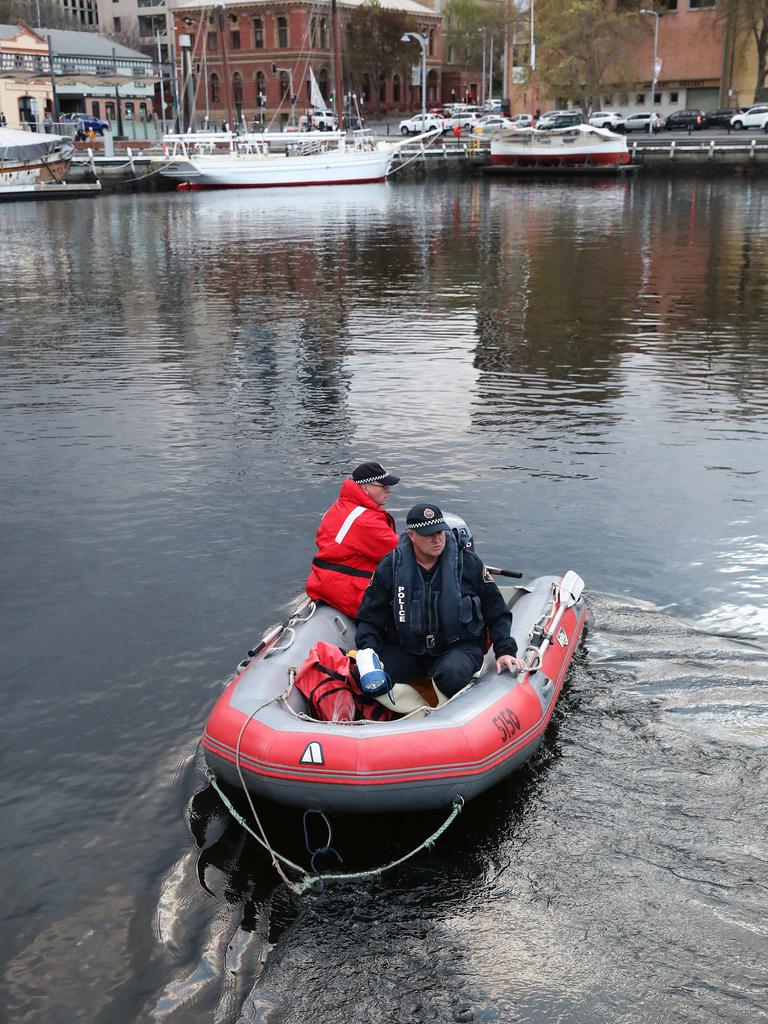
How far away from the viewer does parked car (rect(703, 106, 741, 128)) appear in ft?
234

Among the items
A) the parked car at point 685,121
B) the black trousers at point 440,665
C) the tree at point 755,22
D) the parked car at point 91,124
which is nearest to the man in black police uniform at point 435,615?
the black trousers at point 440,665

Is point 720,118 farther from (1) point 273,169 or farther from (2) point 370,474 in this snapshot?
(2) point 370,474

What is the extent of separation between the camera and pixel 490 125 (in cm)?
7950

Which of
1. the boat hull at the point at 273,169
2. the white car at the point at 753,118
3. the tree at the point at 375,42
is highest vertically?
the tree at the point at 375,42

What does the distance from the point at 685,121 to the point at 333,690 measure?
73.2 meters

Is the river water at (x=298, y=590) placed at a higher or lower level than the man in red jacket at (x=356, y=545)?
lower

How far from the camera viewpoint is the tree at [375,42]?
104 metres

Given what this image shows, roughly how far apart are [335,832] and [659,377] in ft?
40.8

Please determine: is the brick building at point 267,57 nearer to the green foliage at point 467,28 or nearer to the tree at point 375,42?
the tree at point 375,42

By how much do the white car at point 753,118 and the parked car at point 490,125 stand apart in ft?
47.8

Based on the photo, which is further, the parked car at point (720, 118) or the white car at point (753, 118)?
the parked car at point (720, 118)

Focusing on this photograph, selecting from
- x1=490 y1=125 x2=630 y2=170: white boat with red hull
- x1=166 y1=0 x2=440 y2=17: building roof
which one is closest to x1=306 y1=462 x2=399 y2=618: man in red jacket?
x1=490 y1=125 x2=630 y2=170: white boat with red hull

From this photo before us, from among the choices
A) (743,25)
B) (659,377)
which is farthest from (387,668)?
(743,25)

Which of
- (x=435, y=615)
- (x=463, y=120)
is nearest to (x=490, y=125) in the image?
(x=463, y=120)
